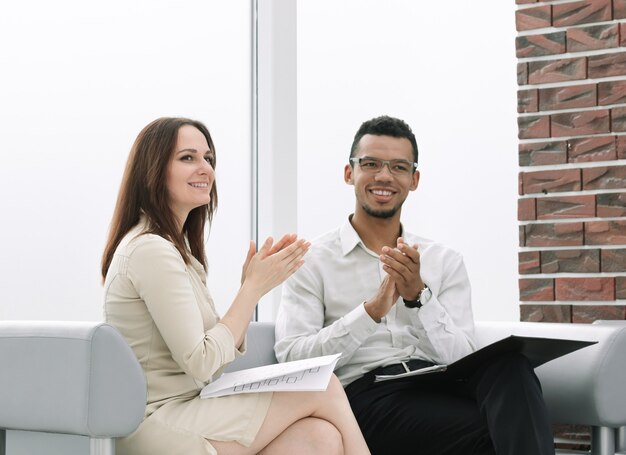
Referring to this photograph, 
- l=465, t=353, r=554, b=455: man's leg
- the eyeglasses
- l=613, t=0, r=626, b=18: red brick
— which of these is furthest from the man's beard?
→ l=613, t=0, r=626, b=18: red brick

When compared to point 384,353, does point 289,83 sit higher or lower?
higher

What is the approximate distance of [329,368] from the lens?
203 cm

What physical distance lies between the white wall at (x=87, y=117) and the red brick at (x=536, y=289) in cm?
118

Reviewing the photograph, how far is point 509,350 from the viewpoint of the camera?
2248 mm

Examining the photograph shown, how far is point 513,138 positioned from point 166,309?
5.92 feet

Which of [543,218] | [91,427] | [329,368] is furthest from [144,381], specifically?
[543,218]

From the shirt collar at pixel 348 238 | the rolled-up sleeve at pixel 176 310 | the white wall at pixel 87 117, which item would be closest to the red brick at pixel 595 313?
the shirt collar at pixel 348 238

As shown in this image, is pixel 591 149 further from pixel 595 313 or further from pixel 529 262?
pixel 595 313

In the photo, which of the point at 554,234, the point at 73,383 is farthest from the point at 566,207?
the point at 73,383

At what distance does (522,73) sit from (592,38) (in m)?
0.26

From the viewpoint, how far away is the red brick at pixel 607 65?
3.01m

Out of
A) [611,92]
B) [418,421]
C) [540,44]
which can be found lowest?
[418,421]

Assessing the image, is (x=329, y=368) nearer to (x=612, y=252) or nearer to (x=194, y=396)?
(x=194, y=396)

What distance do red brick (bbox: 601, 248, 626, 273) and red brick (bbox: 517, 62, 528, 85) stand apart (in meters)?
0.65
